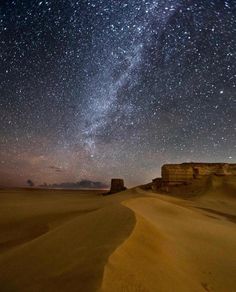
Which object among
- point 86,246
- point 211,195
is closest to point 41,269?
point 86,246

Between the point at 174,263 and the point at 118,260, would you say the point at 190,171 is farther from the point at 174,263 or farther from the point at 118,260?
the point at 118,260

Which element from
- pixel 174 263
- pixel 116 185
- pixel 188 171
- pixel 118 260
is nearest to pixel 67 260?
pixel 118 260

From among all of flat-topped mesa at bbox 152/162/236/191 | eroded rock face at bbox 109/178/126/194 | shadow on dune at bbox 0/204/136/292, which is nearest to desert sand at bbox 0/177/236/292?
shadow on dune at bbox 0/204/136/292

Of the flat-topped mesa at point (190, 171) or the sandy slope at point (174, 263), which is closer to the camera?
the sandy slope at point (174, 263)

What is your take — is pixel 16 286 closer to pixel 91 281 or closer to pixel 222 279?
pixel 91 281

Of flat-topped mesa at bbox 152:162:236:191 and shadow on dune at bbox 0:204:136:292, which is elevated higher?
flat-topped mesa at bbox 152:162:236:191

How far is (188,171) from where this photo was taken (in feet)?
70.2

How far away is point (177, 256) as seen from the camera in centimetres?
412

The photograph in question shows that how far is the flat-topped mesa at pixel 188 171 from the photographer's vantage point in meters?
21.2

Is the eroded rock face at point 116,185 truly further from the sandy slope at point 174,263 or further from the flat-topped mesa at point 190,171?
the sandy slope at point 174,263

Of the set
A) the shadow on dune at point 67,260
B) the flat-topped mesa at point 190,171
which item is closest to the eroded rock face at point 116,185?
the flat-topped mesa at point 190,171

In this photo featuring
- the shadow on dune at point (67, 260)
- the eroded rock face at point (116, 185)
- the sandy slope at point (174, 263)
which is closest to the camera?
the shadow on dune at point (67, 260)

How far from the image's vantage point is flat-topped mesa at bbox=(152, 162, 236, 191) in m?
21.2

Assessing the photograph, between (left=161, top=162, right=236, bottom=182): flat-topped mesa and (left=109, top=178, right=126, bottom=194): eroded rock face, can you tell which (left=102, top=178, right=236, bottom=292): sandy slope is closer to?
(left=161, top=162, right=236, bottom=182): flat-topped mesa
